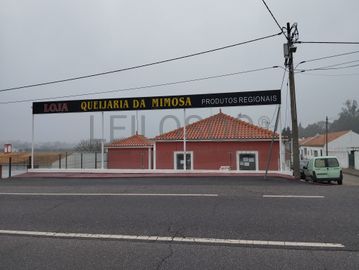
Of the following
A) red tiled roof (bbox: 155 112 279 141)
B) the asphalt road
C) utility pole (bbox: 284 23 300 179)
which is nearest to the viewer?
the asphalt road

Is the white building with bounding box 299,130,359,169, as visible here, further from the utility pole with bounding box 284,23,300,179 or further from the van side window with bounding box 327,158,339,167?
the utility pole with bounding box 284,23,300,179

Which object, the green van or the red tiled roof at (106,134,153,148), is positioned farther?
the red tiled roof at (106,134,153,148)

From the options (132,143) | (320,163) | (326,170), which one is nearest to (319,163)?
(320,163)

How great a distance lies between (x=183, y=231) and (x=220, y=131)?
2308 cm

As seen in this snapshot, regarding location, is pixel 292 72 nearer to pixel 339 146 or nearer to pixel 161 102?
pixel 161 102

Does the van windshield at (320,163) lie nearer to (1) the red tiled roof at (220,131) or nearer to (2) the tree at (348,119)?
(1) the red tiled roof at (220,131)

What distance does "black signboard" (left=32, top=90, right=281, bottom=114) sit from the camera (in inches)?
932

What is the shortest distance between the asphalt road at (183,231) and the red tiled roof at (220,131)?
16.9 m

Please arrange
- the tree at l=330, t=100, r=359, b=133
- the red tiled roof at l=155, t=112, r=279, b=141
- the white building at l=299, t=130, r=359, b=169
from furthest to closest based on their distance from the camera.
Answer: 1. the tree at l=330, t=100, r=359, b=133
2. the white building at l=299, t=130, r=359, b=169
3. the red tiled roof at l=155, t=112, r=279, b=141

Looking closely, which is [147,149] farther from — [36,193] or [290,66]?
[36,193]

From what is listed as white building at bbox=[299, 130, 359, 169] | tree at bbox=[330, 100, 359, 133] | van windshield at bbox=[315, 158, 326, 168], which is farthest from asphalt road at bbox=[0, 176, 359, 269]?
tree at bbox=[330, 100, 359, 133]

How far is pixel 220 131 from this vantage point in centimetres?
3025

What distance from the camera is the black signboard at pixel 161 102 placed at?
23.7 metres

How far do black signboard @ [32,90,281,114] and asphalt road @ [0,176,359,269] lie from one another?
40.6 ft
